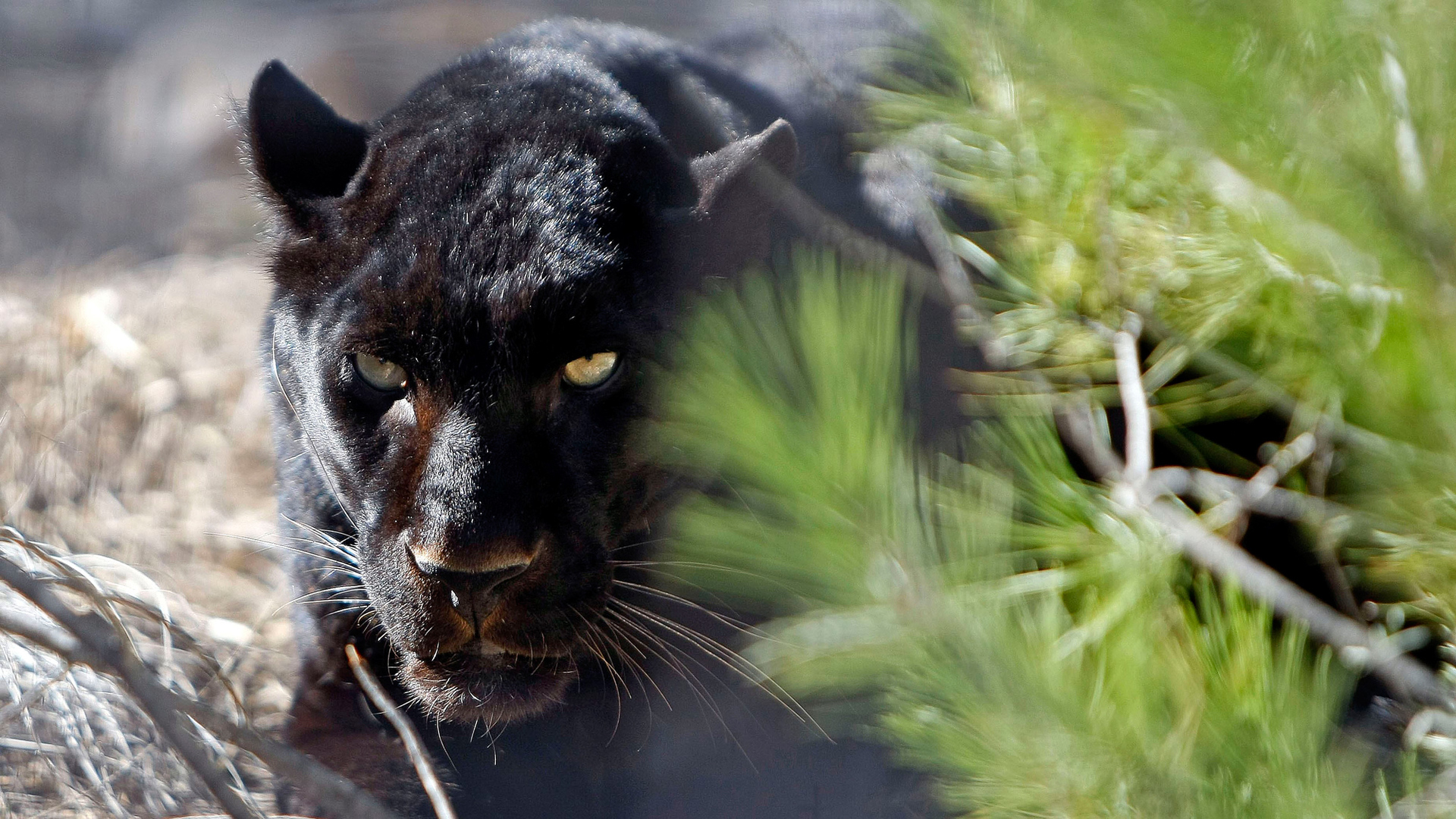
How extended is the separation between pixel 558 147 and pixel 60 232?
57.8 inches

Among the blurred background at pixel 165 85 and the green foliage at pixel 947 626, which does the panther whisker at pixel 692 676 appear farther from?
the blurred background at pixel 165 85

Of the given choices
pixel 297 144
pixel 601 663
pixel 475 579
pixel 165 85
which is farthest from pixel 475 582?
pixel 165 85

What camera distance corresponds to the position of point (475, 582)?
0.78 metres

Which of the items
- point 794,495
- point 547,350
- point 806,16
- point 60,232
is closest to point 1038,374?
point 547,350

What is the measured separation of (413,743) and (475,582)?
16 cm

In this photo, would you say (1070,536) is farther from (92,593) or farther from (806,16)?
(806,16)

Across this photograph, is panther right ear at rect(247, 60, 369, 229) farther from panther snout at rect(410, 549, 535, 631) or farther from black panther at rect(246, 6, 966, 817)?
panther snout at rect(410, 549, 535, 631)

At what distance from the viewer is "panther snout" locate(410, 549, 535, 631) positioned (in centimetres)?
77

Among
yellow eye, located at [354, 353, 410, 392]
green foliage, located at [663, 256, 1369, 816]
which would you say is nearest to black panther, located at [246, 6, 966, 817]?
yellow eye, located at [354, 353, 410, 392]

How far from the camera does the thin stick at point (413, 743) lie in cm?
77

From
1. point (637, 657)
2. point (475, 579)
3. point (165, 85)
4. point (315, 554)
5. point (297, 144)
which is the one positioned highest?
point (297, 144)

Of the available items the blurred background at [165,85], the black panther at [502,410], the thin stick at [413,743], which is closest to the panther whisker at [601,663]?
the black panther at [502,410]

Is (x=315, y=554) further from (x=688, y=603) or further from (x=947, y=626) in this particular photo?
(x=947, y=626)

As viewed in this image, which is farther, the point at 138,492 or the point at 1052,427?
the point at 138,492
